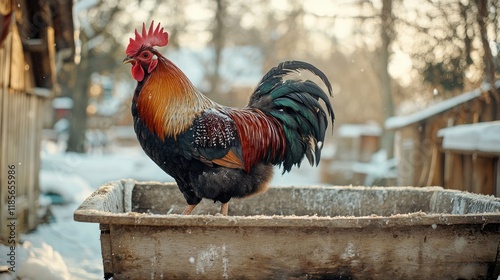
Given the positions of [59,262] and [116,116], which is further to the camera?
[116,116]

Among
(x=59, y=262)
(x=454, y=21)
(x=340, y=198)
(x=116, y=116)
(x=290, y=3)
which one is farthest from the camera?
(x=116, y=116)

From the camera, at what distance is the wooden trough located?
2.56 meters

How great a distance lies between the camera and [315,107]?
12.2 ft

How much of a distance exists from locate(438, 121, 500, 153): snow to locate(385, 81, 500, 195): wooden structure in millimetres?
339

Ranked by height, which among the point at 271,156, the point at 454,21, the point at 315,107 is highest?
the point at 454,21

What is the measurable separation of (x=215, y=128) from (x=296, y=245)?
1092 millimetres

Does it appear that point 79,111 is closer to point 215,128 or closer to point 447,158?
point 447,158

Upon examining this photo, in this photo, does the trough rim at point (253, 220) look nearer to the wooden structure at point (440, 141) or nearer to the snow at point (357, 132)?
the wooden structure at point (440, 141)

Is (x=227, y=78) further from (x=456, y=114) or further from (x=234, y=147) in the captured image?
(x=234, y=147)

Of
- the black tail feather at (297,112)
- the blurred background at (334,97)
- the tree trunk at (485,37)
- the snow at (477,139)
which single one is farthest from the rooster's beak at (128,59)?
the tree trunk at (485,37)

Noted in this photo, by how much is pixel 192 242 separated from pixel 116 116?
24151 mm

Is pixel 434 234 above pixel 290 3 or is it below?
below

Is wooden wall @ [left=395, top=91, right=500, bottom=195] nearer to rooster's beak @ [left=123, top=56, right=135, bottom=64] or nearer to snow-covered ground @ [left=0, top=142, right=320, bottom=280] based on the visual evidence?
snow-covered ground @ [left=0, top=142, right=320, bottom=280]

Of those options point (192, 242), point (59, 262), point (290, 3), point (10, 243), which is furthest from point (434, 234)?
point (290, 3)
